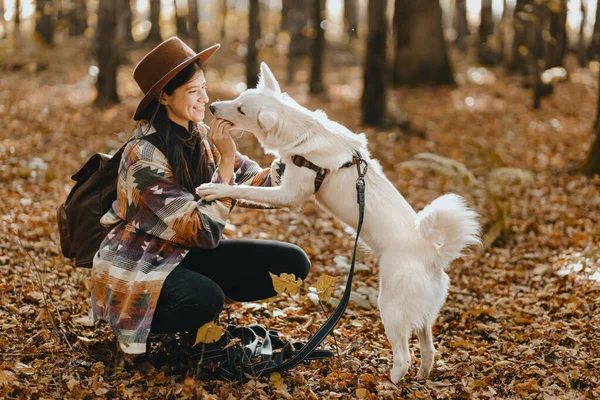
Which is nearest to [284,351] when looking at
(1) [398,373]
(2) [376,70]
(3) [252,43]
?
(1) [398,373]

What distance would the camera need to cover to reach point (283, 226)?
6.31 m

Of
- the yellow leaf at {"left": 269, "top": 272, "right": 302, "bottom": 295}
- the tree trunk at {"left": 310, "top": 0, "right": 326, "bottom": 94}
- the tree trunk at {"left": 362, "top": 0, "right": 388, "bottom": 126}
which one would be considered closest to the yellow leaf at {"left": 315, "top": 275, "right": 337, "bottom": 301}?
the yellow leaf at {"left": 269, "top": 272, "right": 302, "bottom": 295}

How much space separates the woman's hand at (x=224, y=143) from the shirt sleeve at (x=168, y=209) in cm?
21

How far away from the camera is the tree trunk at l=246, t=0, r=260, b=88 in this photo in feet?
37.7

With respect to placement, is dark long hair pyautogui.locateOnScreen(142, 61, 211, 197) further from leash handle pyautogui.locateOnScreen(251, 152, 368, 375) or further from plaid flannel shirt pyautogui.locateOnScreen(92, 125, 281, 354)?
leash handle pyautogui.locateOnScreen(251, 152, 368, 375)

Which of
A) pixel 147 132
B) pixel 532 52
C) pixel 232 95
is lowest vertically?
pixel 232 95

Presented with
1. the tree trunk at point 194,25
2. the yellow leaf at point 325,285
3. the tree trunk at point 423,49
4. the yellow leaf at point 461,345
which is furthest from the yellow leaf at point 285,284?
the tree trunk at point 194,25

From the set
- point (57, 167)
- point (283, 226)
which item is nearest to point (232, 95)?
point (57, 167)

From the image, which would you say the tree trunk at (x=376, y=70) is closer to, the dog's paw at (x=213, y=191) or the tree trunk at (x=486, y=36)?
the dog's paw at (x=213, y=191)

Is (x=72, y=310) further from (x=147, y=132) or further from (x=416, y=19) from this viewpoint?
(x=416, y=19)

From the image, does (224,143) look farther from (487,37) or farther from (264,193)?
(487,37)

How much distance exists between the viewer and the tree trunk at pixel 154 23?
65.8ft

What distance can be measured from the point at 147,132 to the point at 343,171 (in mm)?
1133

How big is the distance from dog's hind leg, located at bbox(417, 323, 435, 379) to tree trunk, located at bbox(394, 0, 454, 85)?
11016 mm
